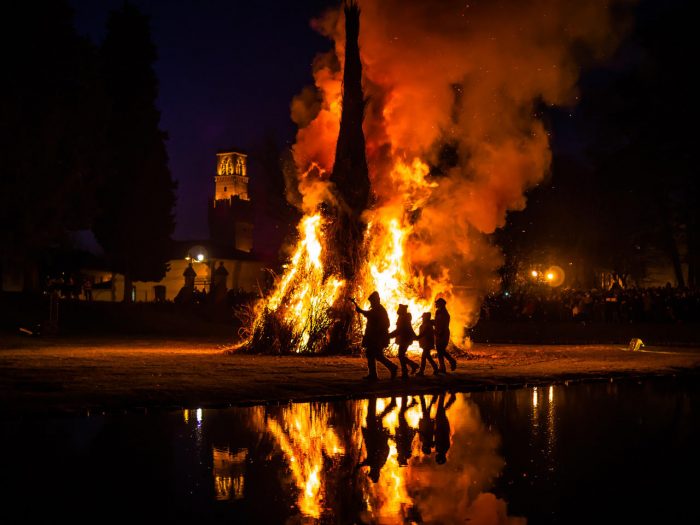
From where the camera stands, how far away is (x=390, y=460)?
870 centimetres

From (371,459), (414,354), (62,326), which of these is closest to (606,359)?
(414,354)

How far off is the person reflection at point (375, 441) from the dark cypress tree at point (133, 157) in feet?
121

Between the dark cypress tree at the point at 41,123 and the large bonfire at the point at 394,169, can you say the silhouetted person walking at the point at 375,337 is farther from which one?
the dark cypress tree at the point at 41,123

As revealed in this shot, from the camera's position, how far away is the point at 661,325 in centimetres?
3494

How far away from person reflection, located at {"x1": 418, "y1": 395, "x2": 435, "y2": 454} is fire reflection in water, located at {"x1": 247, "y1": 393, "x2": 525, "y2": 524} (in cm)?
1

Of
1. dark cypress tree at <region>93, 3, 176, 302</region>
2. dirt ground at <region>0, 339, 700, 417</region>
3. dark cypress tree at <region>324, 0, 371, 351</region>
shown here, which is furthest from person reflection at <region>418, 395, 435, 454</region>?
dark cypress tree at <region>93, 3, 176, 302</region>

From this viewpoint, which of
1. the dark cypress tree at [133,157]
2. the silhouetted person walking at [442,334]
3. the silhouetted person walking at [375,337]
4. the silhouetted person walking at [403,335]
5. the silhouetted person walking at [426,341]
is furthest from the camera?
the dark cypress tree at [133,157]

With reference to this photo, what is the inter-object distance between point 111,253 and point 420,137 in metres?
30.0

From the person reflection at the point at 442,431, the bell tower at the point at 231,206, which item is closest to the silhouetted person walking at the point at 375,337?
the person reflection at the point at 442,431

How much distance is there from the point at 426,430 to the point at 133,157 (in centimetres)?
3962

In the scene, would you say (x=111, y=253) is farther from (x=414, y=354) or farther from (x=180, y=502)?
(x=180, y=502)

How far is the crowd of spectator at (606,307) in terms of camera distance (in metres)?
36.8

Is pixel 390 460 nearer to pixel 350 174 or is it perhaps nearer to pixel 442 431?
pixel 442 431

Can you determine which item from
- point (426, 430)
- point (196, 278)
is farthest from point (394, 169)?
point (196, 278)
